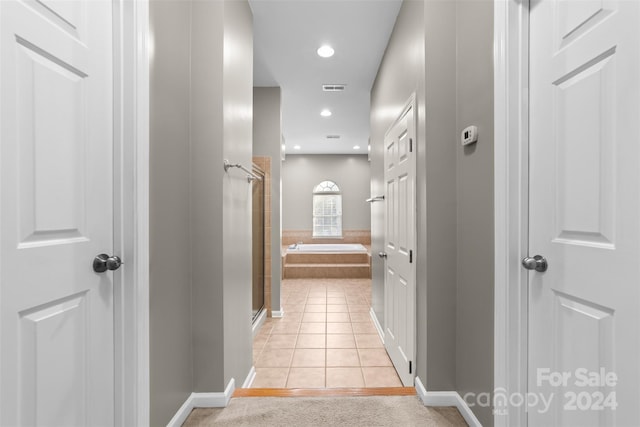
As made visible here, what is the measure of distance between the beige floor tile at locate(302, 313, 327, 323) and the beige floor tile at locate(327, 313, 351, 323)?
60 millimetres

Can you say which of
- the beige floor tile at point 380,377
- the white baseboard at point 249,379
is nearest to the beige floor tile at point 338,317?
the beige floor tile at point 380,377

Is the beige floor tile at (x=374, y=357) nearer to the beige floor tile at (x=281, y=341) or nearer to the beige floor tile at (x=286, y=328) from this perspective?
the beige floor tile at (x=281, y=341)

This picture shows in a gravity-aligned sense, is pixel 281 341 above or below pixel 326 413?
below

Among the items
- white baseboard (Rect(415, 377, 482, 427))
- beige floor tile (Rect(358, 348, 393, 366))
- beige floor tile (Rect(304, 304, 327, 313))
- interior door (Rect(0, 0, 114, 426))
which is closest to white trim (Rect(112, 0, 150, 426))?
interior door (Rect(0, 0, 114, 426))

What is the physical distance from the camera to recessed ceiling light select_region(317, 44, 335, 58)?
2.87 meters

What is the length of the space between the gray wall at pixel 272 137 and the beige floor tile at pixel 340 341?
Answer: 0.94 metres

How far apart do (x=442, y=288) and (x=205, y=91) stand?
1675mm

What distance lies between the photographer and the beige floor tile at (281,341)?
2.95m

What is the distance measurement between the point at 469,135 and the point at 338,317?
2.82 m

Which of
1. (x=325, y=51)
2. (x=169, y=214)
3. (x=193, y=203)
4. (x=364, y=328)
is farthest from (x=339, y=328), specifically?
(x=325, y=51)

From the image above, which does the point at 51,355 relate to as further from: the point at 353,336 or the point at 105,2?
the point at 353,336

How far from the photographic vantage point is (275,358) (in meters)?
2.70

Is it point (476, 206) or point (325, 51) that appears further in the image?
Result: point (325, 51)

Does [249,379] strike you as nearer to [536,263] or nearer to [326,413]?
[326,413]
